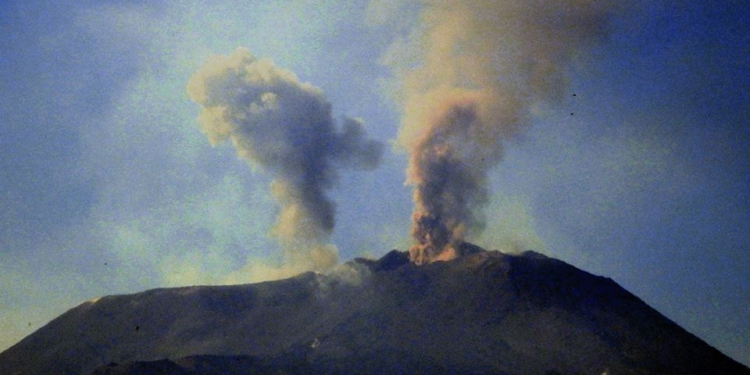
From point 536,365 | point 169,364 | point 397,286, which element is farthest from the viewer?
point 397,286

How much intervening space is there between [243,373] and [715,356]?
64986 millimetres

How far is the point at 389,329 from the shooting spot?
338ft

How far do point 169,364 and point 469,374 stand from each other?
126 ft

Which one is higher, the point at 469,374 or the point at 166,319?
the point at 166,319

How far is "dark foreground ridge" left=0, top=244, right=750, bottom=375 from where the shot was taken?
9025 centimetres

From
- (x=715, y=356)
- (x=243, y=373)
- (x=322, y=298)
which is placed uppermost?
(x=322, y=298)

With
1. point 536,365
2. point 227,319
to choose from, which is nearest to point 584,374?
point 536,365

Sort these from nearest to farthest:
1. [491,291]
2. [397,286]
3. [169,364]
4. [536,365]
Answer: [169,364] → [536,365] → [491,291] → [397,286]

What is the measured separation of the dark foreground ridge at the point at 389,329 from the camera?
9025cm

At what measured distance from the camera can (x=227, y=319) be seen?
4513 inches

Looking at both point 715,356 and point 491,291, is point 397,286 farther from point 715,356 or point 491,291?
point 715,356

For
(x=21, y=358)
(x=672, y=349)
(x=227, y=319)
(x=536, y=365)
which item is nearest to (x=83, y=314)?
(x=21, y=358)

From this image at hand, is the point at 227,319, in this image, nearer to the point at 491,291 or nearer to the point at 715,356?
the point at 491,291

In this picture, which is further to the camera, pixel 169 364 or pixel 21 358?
pixel 21 358
